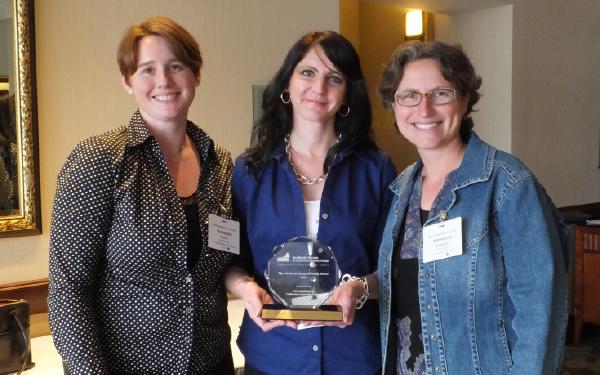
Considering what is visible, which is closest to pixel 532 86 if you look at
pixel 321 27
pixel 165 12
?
pixel 321 27

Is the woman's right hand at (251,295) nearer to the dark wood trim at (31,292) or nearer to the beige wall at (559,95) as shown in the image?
the dark wood trim at (31,292)

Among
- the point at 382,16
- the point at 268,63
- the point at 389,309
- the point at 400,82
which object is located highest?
the point at 382,16

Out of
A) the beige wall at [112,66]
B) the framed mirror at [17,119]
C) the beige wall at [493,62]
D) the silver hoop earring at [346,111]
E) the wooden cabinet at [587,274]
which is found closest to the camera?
the silver hoop earring at [346,111]

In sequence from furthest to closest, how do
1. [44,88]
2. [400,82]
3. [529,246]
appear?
1. [44,88]
2. [400,82]
3. [529,246]

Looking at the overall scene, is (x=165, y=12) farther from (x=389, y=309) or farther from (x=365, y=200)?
(x=389, y=309)

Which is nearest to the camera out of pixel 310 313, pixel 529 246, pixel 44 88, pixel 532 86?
pixel 529 246

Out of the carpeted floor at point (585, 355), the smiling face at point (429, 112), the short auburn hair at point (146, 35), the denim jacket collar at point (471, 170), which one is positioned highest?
the short auburn hair at point (146, 35)

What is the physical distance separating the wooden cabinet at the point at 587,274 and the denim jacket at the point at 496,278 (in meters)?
3.37

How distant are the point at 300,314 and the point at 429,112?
1.89 feet

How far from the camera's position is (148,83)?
169 cm

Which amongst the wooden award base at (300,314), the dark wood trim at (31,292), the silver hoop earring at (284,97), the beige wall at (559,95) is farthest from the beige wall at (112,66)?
the beige wall at (559,95)

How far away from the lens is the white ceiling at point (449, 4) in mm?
4258

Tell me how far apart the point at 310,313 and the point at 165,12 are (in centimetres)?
178

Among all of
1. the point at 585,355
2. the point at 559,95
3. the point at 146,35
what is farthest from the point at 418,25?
the point at 146,35
